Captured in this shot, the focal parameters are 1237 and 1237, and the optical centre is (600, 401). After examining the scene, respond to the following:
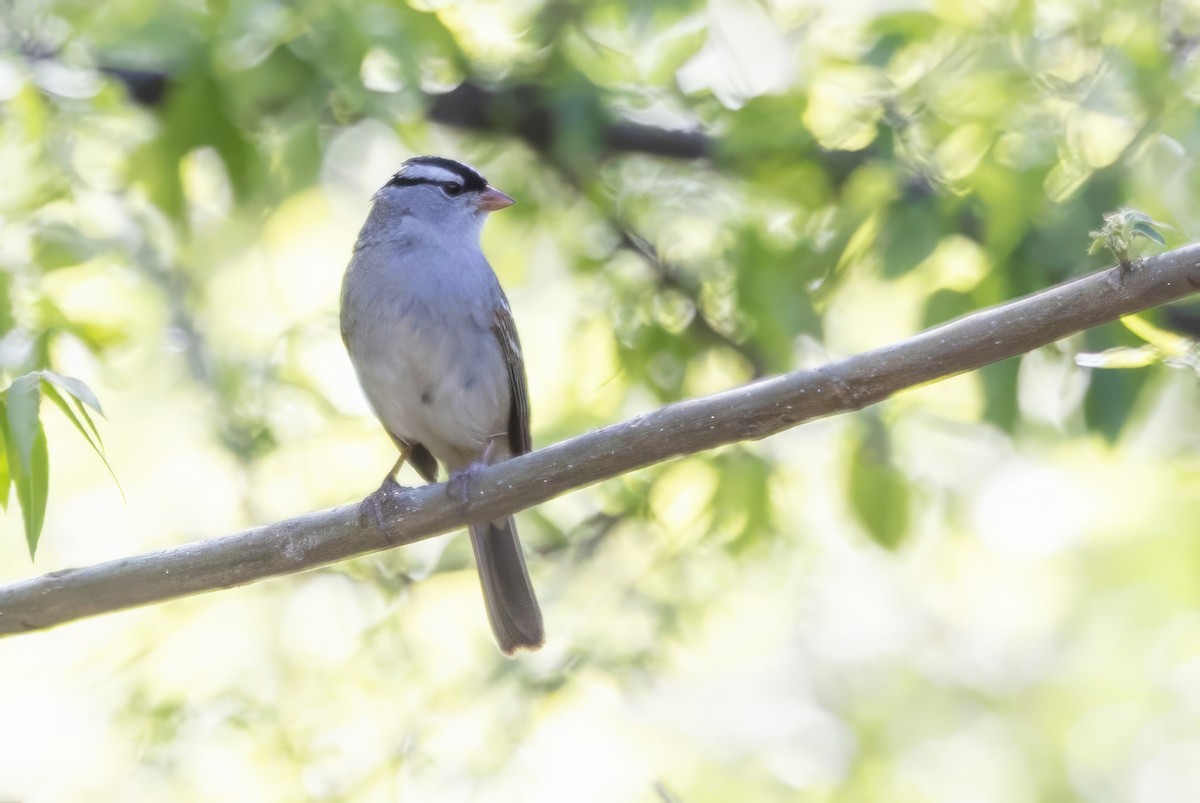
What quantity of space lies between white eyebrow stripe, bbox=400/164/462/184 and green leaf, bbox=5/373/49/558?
2.83m

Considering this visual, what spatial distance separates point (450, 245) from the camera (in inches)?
190

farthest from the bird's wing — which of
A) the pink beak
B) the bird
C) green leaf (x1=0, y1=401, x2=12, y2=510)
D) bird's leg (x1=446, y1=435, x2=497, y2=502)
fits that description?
green leaf (x1=0, y1=401, x2=12, y2=510)

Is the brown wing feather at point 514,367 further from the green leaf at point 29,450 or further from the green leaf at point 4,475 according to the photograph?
the green leaf at point 29,450

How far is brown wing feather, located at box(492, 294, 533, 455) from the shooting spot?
474 centimetres

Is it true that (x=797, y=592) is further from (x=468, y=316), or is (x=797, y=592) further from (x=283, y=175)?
(x=283, y=175)

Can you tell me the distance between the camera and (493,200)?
503cm

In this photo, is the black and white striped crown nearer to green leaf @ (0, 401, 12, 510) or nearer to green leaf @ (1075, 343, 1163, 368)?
green leaf @ (0, 401, 12, 510)

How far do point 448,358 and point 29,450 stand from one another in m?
2.25

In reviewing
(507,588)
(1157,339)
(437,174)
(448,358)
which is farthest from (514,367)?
(1157,339)

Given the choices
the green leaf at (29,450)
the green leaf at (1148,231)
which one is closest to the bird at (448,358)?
the green leaf at (29,450)

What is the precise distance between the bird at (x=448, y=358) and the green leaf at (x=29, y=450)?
1.78 metres

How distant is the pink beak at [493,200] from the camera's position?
501 cm

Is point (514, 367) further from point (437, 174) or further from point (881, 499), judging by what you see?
point (881, 499)

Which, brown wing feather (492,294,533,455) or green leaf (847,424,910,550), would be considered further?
brown wing feather (492,294,533,455)
